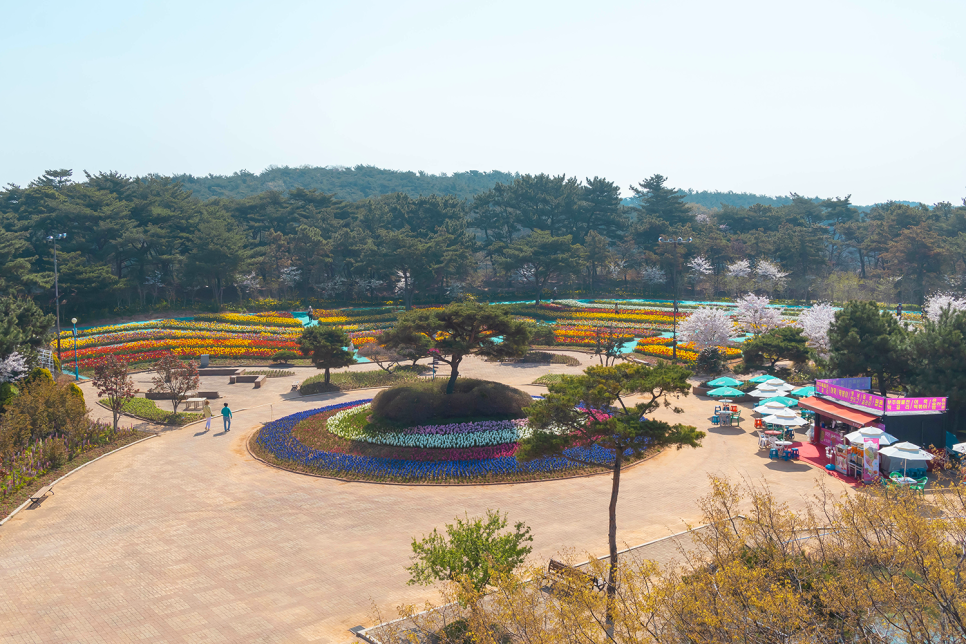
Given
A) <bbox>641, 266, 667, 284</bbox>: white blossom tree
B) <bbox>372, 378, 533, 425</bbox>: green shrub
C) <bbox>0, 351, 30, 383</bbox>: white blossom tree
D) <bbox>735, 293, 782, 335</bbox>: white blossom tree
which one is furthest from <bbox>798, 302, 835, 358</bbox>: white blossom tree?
<bbox>0, 351, 30, 383</bbox>: white blossom tree

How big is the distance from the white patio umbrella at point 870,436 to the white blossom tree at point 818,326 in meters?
17.6

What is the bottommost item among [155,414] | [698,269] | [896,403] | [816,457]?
[816,457]

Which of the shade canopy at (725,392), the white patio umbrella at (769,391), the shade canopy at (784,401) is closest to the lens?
the shade canopy at (784,401)

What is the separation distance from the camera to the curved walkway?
13.8m

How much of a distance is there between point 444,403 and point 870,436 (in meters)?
15.3

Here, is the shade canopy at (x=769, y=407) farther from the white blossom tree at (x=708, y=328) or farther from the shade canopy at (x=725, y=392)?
the white blossom tree at (x=708, y=328)

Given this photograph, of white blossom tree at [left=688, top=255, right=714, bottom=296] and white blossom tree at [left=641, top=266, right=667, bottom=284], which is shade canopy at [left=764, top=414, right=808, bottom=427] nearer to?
white blossom tree at [left=688, top=255, right=714, bottom=296]

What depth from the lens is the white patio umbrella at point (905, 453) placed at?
20.6 meters

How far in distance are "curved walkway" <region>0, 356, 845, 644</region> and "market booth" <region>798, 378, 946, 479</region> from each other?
1.27m

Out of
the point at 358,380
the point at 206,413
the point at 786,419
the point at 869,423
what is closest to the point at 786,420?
the point at 786,419

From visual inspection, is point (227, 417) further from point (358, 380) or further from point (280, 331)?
point (280, 331)

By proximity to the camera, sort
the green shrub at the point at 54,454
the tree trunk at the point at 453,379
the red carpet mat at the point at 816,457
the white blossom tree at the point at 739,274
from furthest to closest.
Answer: the white blossom tree at the point at 739,274 < the tree trunk at the point at 453,379 < the green shrub at the point at 54,454 < the red carpet mat at the point at 816,457

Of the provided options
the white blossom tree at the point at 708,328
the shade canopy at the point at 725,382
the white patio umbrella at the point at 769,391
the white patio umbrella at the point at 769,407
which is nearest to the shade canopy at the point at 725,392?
the shade canopy at the point at 725,382

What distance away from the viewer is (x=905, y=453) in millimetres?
20859
